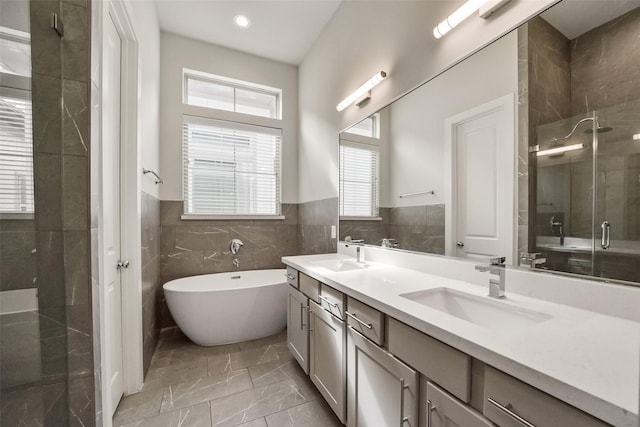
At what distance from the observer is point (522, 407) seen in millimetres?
576

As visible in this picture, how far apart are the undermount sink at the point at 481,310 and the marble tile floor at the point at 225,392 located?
984 millimetres

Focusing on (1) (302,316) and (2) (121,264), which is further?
(1) (302,316)

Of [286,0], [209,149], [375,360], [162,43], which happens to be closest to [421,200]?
[375,360]

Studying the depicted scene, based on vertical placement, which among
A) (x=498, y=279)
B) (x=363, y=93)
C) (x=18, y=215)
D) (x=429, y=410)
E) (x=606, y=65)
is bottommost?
(x=429, y=410)

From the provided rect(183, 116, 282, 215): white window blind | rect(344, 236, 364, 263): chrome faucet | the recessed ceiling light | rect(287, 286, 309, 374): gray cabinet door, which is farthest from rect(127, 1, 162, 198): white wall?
rect(344, 236, 364, 263): chrome faucet

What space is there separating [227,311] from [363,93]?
220cm

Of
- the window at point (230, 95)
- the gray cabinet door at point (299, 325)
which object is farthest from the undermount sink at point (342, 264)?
the window at point (230, 95)

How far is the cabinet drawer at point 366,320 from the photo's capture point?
1.04m

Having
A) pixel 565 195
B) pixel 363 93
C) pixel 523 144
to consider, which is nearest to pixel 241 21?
pixel 363 93

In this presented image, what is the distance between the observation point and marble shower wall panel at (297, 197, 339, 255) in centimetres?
258

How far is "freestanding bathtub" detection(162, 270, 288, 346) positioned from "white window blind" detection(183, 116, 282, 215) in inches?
39.9

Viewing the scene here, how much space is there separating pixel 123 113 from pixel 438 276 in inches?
87.9

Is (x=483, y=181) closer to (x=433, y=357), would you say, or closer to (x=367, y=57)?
(x=433, y=357)

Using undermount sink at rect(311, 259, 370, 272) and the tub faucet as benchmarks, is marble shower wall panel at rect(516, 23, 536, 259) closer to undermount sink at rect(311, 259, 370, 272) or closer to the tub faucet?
undermount sink at rect(311, 259, 370, 272)
